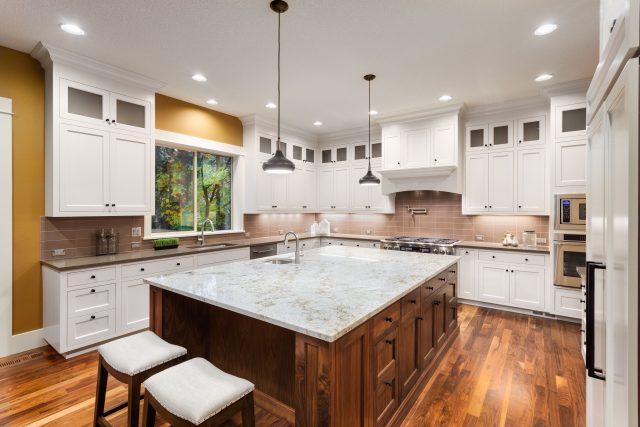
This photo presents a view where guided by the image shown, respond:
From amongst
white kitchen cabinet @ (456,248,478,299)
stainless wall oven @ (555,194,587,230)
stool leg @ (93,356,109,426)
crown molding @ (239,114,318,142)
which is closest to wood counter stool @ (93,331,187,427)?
stool leg @ (93,356,109,426)

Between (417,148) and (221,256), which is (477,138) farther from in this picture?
(221,256)

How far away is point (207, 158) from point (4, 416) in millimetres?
3505

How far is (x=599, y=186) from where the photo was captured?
115 centimetres

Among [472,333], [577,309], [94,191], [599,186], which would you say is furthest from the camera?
[577,309]

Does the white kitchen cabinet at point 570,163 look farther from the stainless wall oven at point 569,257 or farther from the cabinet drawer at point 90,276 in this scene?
the cabinet drawer at point 90,276

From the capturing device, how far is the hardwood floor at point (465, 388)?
210 cm

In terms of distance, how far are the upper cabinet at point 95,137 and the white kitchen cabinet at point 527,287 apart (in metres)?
4.71

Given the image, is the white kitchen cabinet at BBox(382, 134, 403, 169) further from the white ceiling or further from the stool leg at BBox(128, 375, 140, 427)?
the stool leg at BBox(128, 375, 140, 427)

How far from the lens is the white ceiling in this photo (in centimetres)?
232

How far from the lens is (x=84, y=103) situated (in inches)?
124

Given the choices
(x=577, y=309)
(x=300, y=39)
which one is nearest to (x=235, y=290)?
(x=300, y=39)

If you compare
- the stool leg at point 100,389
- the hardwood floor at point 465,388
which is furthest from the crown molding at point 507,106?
the stool leg at point 100,389

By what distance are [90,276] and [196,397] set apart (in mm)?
2381

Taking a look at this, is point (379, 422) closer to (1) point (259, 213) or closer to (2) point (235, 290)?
(2) point (235, 290)
